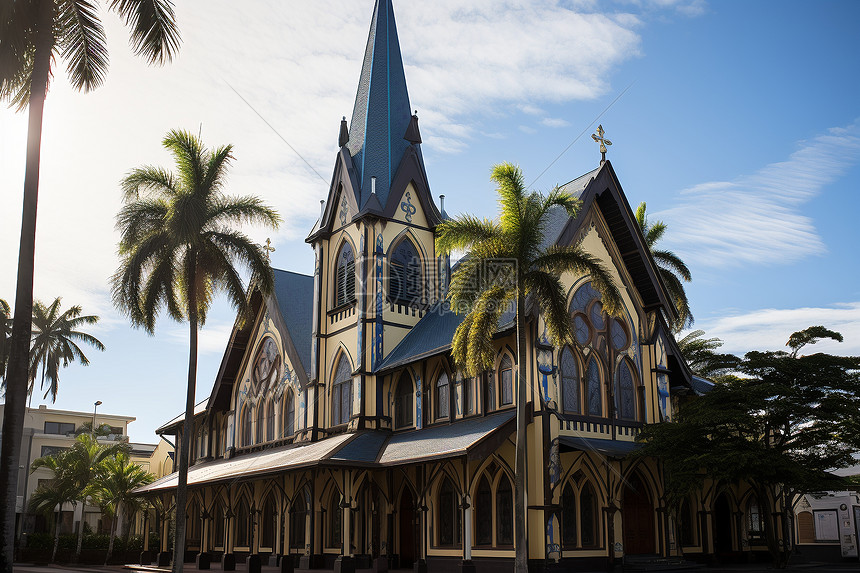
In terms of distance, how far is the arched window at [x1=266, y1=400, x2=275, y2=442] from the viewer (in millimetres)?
36031

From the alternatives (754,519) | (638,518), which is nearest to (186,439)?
(638,518)

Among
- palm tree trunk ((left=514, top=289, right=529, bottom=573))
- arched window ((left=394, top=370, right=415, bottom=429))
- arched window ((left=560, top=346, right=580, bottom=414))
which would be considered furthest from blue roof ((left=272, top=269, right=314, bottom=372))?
palm tree trunk ((left=514, top=289, right=529, bottom=573))

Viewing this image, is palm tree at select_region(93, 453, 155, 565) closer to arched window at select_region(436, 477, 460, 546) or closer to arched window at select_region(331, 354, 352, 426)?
arched window at select_region(331, 354, 352, 426)

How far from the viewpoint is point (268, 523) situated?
34438mm

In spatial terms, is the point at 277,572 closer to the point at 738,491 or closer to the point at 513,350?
the point at 513,350

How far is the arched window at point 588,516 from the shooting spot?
951 inches

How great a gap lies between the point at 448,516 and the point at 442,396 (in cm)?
395

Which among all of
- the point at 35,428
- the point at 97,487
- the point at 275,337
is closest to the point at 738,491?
the point at 275,337

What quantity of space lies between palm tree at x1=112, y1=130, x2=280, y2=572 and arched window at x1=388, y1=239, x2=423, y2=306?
23.1ft

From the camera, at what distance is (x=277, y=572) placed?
97.3ft

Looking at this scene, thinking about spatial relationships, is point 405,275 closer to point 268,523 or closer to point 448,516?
point 448,516

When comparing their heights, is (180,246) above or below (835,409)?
above

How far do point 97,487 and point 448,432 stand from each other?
979 inches

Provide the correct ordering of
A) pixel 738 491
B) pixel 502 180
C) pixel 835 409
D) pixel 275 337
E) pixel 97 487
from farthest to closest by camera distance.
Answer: pixel 97 487 → pixel 275 337 → pixel 738 491 → pixel 835 409 → pixel 502 180
